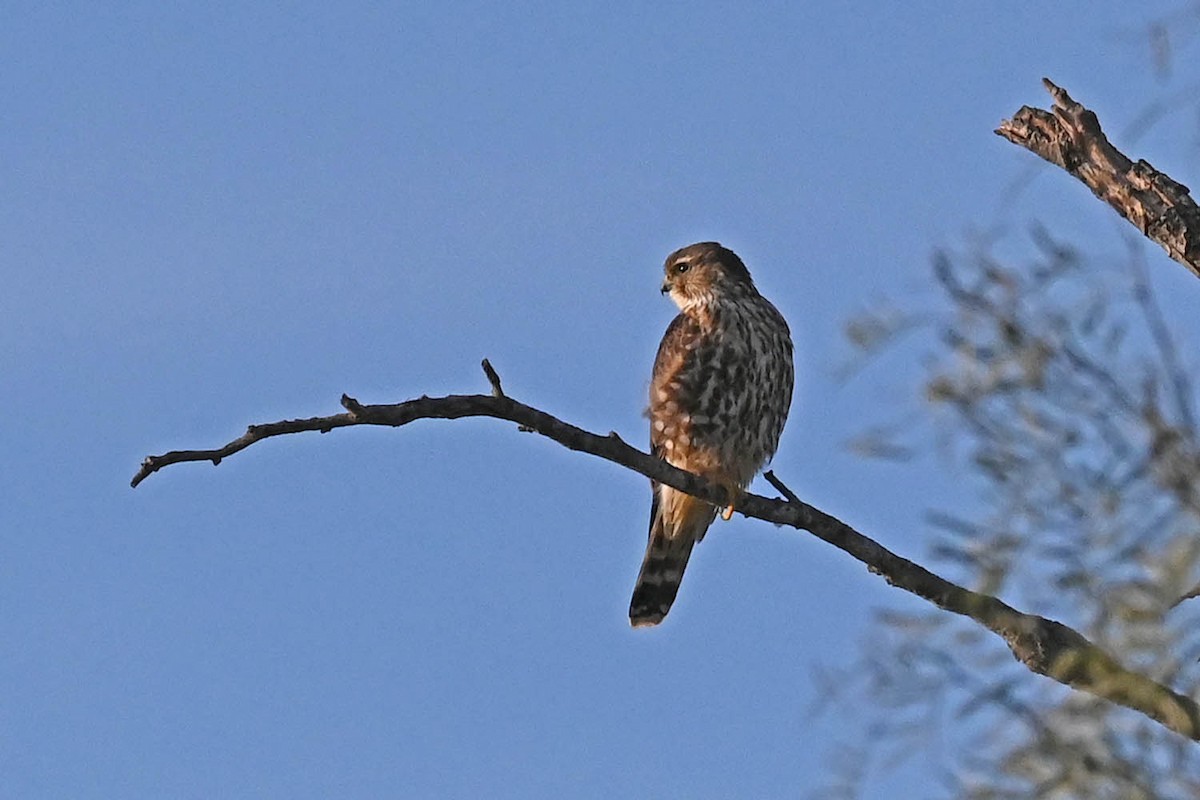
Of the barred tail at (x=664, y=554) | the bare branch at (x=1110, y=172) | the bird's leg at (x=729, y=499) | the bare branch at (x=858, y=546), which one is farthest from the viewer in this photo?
the barred tail at (x=664, y=554)

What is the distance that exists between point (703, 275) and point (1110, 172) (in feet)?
11.9

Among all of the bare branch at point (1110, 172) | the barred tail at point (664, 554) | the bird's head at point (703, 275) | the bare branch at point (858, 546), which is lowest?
the bare branch at point (858, 546)

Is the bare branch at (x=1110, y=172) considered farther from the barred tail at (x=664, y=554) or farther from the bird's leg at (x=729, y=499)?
the barred tail at (x=664, y=554)

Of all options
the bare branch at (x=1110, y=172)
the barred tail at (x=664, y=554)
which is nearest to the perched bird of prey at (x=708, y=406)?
the barred tail at (x=664, y=554)

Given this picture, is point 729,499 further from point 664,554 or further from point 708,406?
point 664,554

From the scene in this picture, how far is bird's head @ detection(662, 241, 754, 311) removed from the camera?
24.9ft

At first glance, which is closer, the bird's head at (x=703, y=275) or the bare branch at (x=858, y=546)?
the bare branch at (x=858, y=546)

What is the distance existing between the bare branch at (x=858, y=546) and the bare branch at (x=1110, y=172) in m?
0.85

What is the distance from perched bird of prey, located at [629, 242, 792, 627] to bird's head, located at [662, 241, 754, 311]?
0.01 meters

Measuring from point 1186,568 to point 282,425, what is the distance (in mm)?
2003

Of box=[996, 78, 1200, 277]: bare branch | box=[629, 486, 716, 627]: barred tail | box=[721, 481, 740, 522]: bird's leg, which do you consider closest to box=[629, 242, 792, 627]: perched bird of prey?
box=[629, 486, 716, 627]: barred tail

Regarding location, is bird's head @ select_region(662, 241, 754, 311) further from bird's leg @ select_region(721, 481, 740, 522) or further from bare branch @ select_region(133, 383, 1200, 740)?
bare branch @ select_region(133, 383, 1200, 740)

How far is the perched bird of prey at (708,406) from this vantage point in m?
6.93

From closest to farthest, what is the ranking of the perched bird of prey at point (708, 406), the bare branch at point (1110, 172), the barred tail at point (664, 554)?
the bare branch at point (1110, 172), the perched bird of prey at point (708, 406), the barred tail at point (664, 554)
